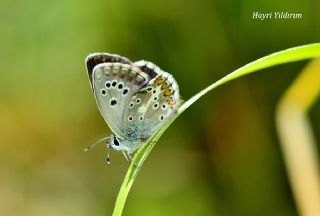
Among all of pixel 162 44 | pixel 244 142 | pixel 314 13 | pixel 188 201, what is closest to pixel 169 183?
pixel 188 201

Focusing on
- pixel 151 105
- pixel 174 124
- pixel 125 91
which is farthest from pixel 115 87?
pixel 174 124

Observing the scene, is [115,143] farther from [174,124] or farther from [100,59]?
[174,124]

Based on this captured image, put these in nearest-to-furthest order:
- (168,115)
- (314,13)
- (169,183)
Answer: (168,115) < (314,13) < (169,183)

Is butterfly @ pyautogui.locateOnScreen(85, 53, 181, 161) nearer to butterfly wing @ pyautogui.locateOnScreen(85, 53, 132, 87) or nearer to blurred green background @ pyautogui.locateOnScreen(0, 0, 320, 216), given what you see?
butterfly wing @ pyautogui.locateOnScreen(85, 53, 132, 87)

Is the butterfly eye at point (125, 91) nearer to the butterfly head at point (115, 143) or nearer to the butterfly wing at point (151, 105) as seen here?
the butterfly wing at point (151, 105)

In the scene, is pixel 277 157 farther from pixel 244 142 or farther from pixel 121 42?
pixel 121 42

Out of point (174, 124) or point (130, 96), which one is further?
point (174, 124)

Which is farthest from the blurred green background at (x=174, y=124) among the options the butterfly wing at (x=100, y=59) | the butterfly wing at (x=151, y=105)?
the butterfly wing at (x=100, y=59)
